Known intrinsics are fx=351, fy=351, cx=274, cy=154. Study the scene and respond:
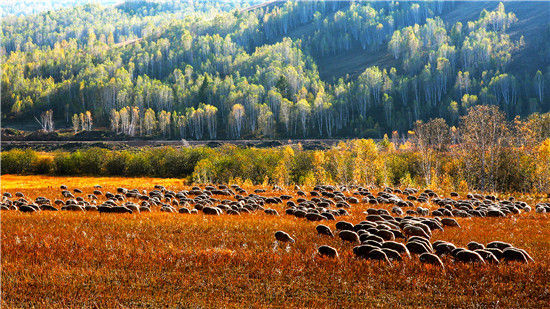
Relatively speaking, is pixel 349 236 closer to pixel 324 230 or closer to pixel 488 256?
pixel 324 230

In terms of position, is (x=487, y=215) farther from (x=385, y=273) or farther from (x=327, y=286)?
(x=327, y=286)

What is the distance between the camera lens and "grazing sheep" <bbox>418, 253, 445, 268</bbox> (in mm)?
10531

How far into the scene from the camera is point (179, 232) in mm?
14617

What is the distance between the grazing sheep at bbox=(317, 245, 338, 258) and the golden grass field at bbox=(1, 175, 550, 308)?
1.13 ft

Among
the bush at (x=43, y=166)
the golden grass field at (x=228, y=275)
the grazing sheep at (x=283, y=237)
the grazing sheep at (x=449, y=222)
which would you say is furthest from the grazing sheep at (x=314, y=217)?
the bush at (x=43, y=166)

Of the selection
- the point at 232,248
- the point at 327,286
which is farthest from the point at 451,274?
the point at 232,248

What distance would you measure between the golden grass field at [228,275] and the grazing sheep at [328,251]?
34cm

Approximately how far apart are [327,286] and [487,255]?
561 cm

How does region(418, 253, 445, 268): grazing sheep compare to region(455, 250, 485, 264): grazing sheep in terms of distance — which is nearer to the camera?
region(418, 253, 445, 268): grazing sheep

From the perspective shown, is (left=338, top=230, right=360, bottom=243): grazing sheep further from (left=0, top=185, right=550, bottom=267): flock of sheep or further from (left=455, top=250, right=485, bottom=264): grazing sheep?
(left=455, top=250, right=485, bottom=264): grazing sheep

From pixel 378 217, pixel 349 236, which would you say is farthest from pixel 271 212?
pixel 349 236

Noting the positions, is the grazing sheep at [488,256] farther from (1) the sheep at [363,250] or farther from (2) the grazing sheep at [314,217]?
(2) the grazing sheep at [314,217]

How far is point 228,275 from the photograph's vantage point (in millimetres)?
9953

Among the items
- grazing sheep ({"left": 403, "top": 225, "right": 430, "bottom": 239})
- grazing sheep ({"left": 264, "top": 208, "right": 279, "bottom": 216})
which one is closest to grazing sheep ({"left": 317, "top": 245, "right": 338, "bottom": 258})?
grazing sheep ({"left": 403, "top": 225, "right": 430, "bottom": 239})
